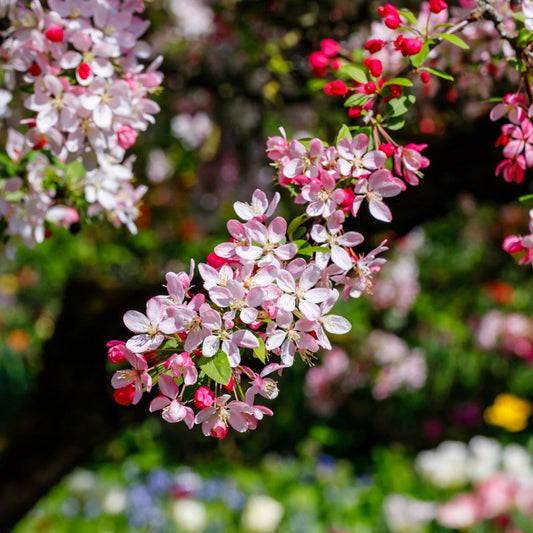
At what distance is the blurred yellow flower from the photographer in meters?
4.55

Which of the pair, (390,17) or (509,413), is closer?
(390,17)

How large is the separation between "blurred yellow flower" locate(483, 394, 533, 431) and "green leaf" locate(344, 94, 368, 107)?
3.81m

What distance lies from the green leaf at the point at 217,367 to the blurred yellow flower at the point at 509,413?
399 cm

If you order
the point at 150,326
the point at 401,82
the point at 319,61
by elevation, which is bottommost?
the point at 319,61

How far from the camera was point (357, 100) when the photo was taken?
1077 millimetres

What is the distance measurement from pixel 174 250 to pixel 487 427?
2.21m

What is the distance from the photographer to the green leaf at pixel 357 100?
1070mm

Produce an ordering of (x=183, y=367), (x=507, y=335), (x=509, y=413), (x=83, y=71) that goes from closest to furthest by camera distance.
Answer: (x=183, y=367) → (x=83, y=71) → (x=509, y=413) → (x=507, y=335)

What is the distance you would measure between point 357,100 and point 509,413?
3.88 m

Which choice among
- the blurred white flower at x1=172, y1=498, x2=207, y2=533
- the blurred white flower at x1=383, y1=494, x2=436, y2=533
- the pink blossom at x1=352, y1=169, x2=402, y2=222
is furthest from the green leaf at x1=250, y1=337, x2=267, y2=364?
the blurred white flower at x1=172, y1=498, x2=207, y2=533

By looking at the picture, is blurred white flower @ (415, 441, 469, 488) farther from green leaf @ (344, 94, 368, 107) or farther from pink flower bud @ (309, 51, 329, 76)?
green leaf @ (344, 94, 368, 107)

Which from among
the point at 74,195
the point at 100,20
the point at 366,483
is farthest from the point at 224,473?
the point at 100,20

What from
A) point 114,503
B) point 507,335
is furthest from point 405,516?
point 507,335

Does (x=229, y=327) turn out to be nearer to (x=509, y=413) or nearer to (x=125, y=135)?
(x=125, y=135)
